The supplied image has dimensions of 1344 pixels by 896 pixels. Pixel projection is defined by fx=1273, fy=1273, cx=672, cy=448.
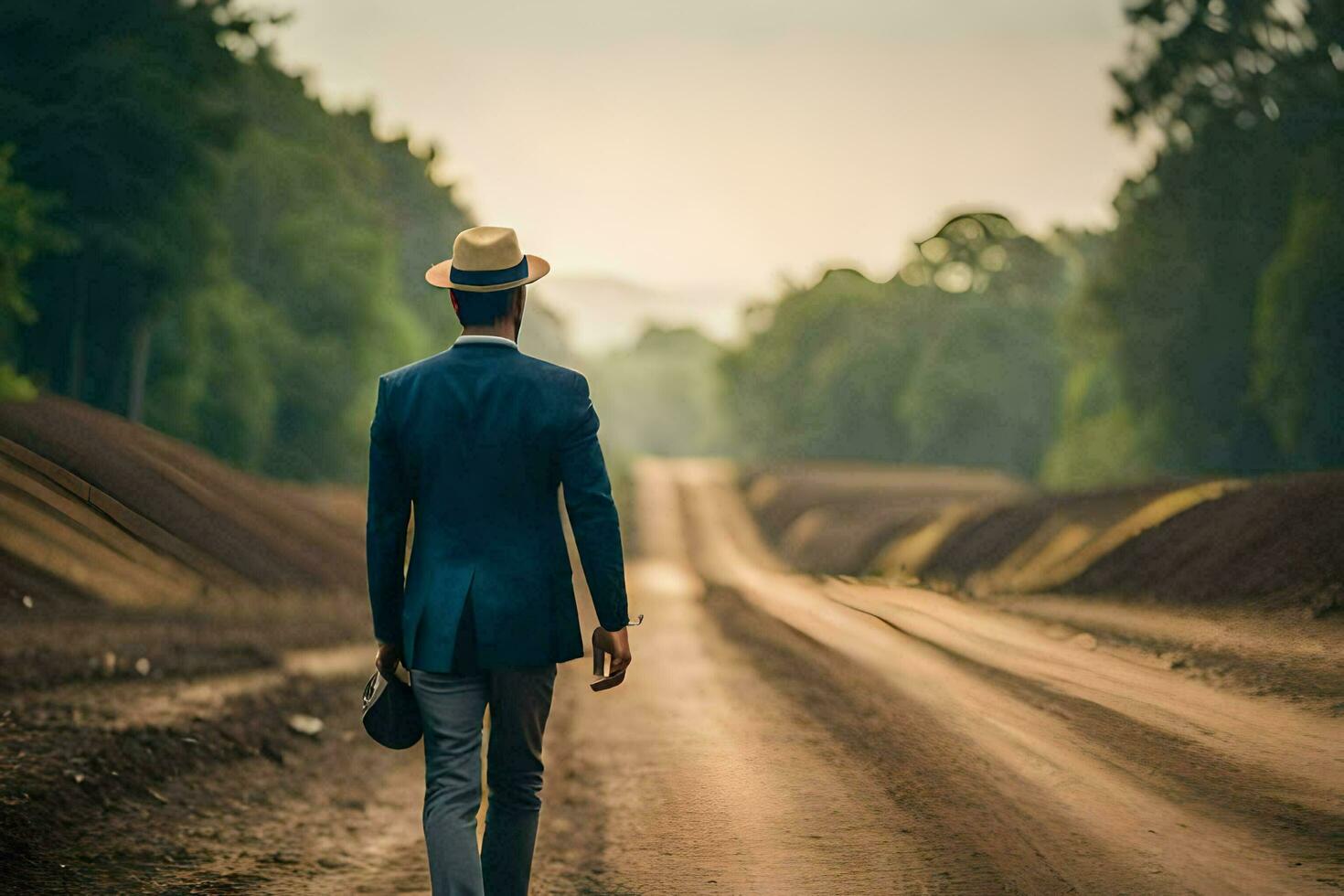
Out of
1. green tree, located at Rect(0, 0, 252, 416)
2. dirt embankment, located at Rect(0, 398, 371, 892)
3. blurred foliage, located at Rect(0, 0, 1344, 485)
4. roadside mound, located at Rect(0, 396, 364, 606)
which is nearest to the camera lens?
roadside mound, located at Rect(0, 396, 364, 606)

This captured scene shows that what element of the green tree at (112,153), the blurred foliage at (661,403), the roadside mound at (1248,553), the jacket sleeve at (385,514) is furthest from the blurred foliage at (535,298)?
the blurred foliage at (661,403)

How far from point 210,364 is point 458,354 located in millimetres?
28556

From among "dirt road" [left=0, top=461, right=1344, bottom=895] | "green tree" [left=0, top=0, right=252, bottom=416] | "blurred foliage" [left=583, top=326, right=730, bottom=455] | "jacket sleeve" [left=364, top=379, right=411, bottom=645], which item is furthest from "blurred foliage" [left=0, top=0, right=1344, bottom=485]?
"blurred foliage" [left=583, top=326, right=730, bottom=455]

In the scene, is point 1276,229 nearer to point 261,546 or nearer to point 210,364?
point 210,364

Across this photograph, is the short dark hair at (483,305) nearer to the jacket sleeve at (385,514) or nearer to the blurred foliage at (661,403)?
the jacket sleeve at (385,514)

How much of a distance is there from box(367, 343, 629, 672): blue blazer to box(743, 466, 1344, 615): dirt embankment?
6.30 ft

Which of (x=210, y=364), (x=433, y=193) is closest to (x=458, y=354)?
(x=210, y=364)

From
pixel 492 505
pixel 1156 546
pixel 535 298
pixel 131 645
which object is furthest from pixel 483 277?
pixel 535 298

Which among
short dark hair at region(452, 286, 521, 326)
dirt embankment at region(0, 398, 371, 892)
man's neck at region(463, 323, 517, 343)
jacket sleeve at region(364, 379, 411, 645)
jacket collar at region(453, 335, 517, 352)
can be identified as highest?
short dark hair at region(452, 286, 521, 326)

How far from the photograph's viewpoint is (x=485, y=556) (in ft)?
14.3

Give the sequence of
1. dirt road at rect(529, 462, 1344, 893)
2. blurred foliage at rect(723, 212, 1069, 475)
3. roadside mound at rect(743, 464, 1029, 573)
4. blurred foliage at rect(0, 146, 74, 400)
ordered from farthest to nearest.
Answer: blurred foliage at rect(723, 212, 1069, 475), roadside mound at rect(743, 464, 1029, 573), blurred foliage at rect(0, 146, 74, 400), dirt road at rect(529, 462, 1344, 893)

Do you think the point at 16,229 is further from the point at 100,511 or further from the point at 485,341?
the point at 485,341

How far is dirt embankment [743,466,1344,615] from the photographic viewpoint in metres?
4.38

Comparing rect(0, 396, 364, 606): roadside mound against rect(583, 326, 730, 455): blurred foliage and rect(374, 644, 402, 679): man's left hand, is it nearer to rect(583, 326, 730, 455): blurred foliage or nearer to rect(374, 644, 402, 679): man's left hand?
rect(374, 644, 402, 679): man's left hand
